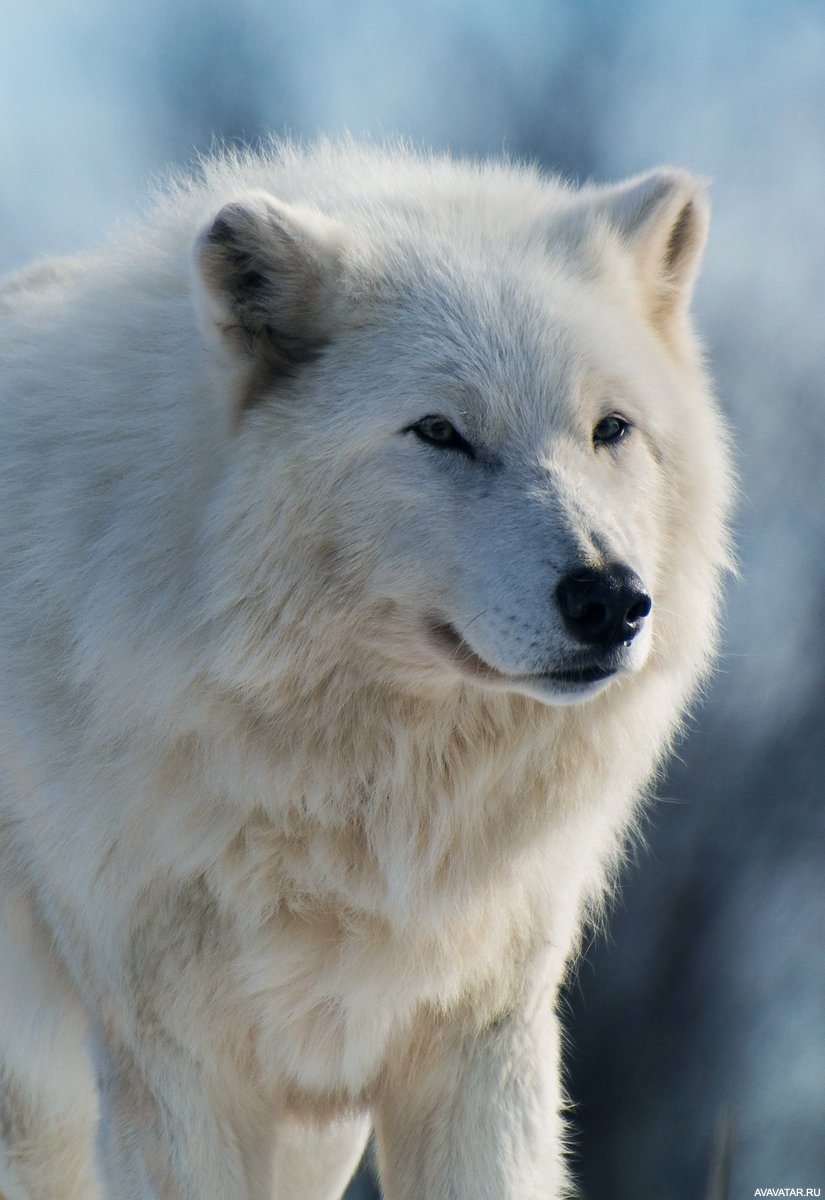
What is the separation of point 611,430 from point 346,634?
614 mm

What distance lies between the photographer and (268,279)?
251 centimetres

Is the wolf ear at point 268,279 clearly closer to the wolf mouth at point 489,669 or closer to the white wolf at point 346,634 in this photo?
the white wolf at point 346,634

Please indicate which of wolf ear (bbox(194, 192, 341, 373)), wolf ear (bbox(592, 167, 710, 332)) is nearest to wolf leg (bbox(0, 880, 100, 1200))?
wolf ear (bbox(194, 192, 341, 373))

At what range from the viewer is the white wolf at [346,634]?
8.04 feet

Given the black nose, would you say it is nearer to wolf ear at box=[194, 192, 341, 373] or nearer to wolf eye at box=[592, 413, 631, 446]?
wolf eye at box=[592, 413, 631, 446]

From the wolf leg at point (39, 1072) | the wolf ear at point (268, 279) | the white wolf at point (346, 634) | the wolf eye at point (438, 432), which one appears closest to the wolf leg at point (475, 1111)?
the white wolf at point (346, 634)

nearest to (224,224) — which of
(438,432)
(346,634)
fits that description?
(438,432)

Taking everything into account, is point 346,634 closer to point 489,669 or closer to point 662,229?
point 489,669

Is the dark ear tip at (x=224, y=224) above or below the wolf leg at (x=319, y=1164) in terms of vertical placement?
above

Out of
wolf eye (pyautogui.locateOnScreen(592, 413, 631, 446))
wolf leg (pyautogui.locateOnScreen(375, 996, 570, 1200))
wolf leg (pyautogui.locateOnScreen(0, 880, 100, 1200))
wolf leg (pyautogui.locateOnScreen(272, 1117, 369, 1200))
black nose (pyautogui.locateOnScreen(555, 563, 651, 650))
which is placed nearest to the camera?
black nose (pyautogui.locateOnScreen(555, 563, 651, 650))

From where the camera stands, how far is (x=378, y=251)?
2625 mm

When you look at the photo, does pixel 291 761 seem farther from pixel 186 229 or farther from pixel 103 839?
pixel 186 229

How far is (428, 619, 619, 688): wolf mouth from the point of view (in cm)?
234

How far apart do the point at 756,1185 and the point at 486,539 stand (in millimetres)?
6325
